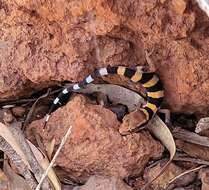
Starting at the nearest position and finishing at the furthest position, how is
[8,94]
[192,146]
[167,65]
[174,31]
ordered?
[174,31] → [167,65] → [192,146] → [8,94]

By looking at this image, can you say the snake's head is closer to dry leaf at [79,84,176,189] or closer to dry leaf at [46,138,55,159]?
dry leaf at [79,84,176,189]

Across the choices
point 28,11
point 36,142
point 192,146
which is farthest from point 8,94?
point 192,146

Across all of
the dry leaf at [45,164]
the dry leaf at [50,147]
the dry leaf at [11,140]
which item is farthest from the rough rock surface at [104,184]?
the dry leaf at [11,140]

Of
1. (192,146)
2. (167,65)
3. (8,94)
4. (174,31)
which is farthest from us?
(8,94)

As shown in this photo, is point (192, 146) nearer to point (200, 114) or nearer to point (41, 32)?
point (200, 114)

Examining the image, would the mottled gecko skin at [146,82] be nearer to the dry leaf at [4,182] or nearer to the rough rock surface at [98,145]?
the rough rock surface at [98,145]

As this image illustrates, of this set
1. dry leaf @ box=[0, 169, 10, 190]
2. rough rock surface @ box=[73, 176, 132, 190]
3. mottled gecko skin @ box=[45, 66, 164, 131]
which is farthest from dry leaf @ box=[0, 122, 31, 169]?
mottled gecko skin @ box=[45, 66, 164, 131]
